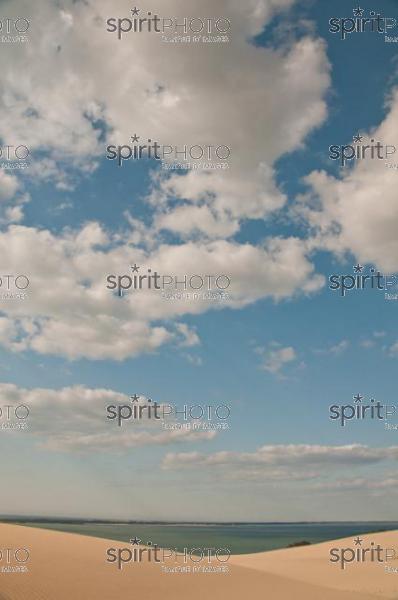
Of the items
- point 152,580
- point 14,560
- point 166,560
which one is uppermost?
point 14,560

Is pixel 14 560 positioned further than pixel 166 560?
No

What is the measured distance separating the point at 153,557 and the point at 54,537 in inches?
282

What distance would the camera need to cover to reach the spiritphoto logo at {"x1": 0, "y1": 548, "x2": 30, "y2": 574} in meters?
16.8

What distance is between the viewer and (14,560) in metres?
18.0

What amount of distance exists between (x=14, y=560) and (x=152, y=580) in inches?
200

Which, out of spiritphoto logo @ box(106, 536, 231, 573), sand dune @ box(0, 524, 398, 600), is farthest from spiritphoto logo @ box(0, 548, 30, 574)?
spiritphoto logo @ box(106, 536, 231, 573)

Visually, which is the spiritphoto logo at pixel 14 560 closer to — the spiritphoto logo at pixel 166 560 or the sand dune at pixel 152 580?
the sand dune at pixel 152 580

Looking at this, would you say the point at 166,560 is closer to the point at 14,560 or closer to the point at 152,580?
the point at 152,580

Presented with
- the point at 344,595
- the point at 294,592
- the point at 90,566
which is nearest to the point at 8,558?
the point at 90,566

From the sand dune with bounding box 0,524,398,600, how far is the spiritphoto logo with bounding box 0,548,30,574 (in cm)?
18

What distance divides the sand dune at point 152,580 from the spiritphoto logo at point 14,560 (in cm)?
18

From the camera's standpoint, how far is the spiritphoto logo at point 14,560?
1680cm

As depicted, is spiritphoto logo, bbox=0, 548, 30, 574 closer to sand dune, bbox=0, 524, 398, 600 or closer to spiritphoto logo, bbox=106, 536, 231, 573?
sand dune, bbox=0, 524, 398, 600

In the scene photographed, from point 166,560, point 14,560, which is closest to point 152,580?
point 166,560
